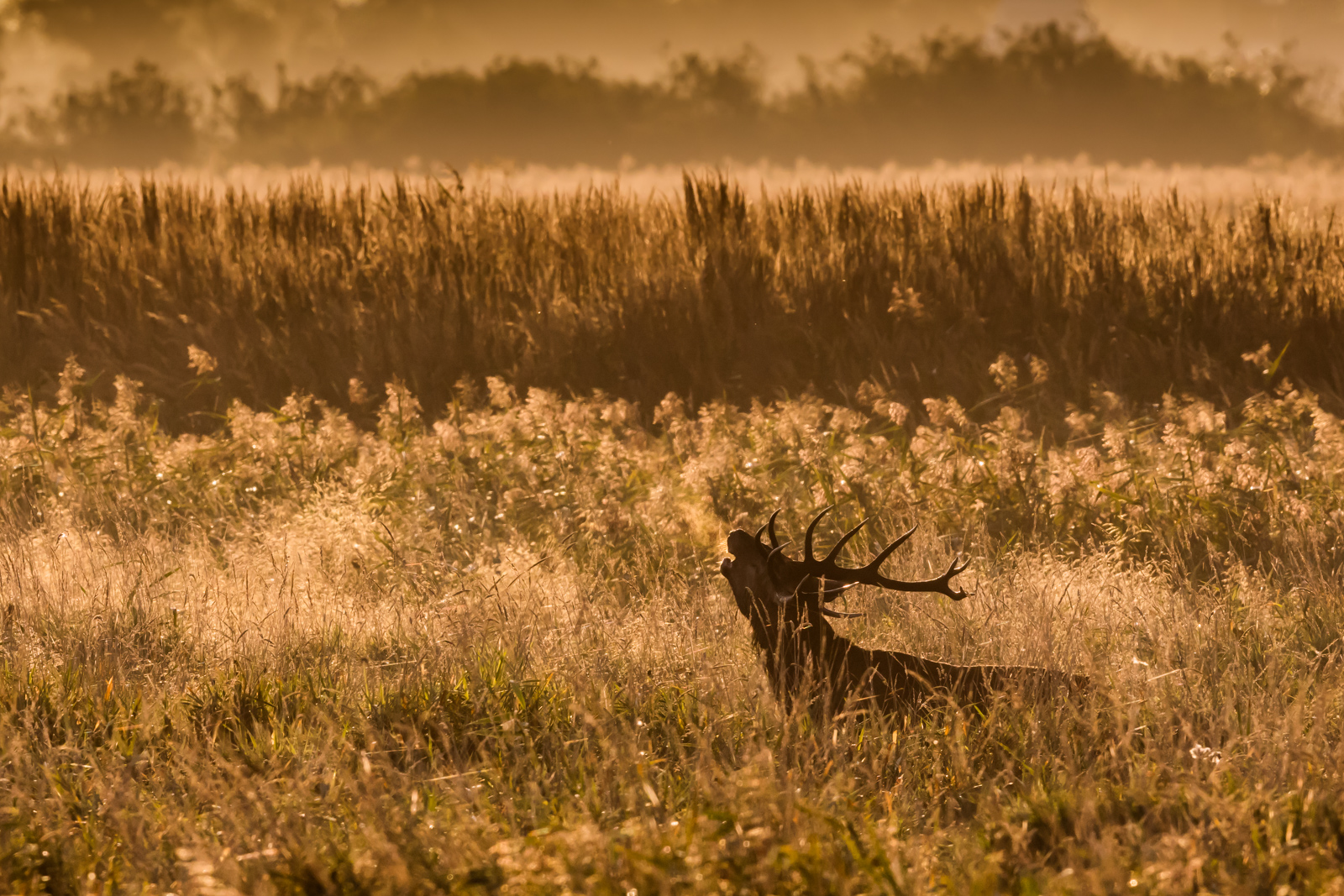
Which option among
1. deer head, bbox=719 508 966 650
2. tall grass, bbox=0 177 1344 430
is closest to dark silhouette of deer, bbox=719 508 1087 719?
deer head, bbox=719 508 966 650

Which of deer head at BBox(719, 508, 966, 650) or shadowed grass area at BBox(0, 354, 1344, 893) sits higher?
deer head at BBox(719, 508, 966, 650)

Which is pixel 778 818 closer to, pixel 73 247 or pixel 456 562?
pixel 456 562

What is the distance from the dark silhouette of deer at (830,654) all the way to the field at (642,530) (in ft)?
0.35

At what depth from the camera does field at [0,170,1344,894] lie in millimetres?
2926

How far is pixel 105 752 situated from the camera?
3.44 metres

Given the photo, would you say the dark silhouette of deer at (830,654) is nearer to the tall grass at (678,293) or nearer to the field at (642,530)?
the field at (642,530)

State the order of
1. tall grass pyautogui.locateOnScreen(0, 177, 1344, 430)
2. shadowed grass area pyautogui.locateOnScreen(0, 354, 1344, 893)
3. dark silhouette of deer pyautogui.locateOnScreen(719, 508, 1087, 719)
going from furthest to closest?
1. tall grass pyautogui.locateOnScreen(0, 177, 1344, 430)
2. dark silhouette of deer pyautogui.locateOnScreen(719, 508, 1087, 719)
3. shadowed grass area pyautogui.locateOnScreen(0, 354, 1344, 893)

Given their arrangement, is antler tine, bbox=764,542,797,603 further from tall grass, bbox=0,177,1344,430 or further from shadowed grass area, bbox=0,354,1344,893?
tall grass, bbox=0,177,1344,430

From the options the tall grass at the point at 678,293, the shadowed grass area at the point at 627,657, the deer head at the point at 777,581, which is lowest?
the shadowed grass area at the point at 627,657

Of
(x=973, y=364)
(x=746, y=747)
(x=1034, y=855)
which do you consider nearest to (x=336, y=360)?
(x=973, y=364)

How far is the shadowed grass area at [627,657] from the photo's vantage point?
2.78m

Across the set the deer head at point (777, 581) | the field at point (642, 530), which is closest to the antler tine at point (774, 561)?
the deer head at point (777, 581)

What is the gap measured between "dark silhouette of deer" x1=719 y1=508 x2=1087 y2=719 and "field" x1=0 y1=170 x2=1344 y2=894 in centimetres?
11

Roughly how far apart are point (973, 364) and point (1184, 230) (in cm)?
284
